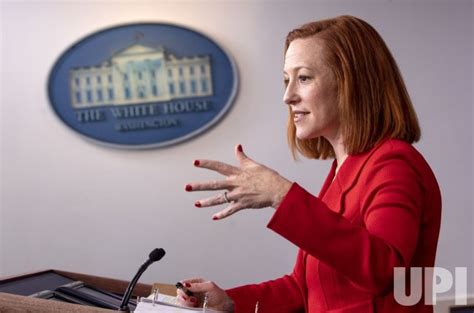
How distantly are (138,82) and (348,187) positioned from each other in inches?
84.3

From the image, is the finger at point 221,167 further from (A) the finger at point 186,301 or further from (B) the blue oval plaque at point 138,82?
(B) the blue oval plaque at point 138,82

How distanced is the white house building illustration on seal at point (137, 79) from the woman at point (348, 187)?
186cm

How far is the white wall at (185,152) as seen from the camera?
10.0ft

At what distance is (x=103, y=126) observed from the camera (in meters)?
3.10

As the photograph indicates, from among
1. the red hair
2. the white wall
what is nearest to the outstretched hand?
the red hair

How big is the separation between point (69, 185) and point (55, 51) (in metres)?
0.69

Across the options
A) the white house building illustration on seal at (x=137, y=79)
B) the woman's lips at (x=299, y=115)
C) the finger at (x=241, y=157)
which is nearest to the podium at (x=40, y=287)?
the finger at (x=241, y=157)

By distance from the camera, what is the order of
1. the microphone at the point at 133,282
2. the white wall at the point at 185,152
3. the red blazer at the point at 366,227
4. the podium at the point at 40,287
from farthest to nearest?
the white wall at the point at 185,152 → the microphone at the point at 133,282 → the podium at the point at 40,287 → the red blazer at the point at 366,227

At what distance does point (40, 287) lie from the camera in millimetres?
1365

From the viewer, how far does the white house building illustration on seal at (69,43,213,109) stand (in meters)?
3.12

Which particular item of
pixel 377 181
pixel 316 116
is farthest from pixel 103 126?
pixel 377 181

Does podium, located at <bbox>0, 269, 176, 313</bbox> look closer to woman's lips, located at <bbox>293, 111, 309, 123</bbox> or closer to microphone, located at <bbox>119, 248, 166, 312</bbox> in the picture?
microphone, located at <bbox>119, 248, 166, 312</bbox>

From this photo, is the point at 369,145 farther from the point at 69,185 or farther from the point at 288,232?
the point at 69,185

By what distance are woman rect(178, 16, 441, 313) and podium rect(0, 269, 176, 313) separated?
0.73ft
